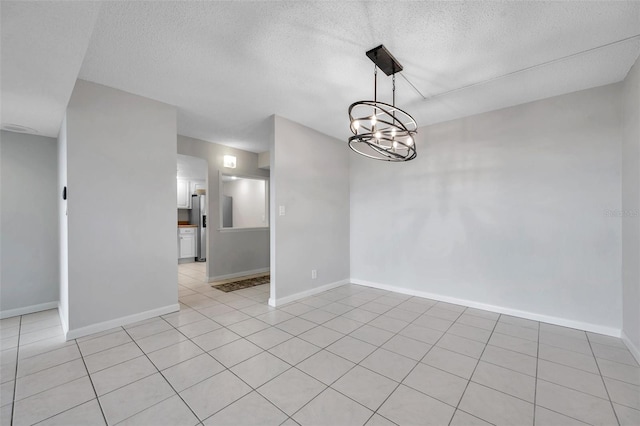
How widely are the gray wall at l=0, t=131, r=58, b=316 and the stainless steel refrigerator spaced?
356 cm

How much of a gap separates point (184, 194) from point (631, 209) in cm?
878

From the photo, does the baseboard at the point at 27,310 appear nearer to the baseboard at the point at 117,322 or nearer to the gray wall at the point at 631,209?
the baseboard at the point at 117,322

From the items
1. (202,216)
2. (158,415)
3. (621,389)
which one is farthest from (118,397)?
(202,216)

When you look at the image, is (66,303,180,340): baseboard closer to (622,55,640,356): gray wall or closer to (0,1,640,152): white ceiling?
(0,1,640,152): white ceiling

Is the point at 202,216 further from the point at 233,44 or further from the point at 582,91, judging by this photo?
the point at 582,91

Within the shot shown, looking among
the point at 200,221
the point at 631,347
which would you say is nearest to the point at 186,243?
the point at 200,221

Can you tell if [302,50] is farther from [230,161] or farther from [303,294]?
[230,161]

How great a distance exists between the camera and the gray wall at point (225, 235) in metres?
4.86

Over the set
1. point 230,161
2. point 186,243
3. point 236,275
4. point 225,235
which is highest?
point 230,161

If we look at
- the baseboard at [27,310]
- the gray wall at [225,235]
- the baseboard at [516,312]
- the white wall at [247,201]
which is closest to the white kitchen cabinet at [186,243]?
the white wall at [247,201]

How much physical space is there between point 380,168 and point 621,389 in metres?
3.50

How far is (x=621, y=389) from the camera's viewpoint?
1874mm

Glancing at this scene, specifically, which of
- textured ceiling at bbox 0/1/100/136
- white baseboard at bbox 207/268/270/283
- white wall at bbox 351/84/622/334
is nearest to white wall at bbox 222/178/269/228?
white baseboard at bbox 207/268/270/283

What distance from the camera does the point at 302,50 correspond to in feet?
7.25
